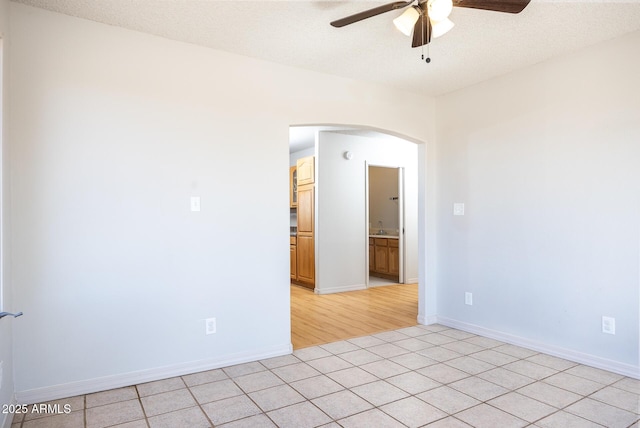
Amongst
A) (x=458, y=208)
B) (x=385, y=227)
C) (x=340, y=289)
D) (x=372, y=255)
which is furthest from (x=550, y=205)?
(x=385, y=227)

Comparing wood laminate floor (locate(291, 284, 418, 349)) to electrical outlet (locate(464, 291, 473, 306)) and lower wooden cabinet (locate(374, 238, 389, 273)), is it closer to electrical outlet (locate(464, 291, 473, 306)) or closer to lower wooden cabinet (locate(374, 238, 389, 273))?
electrical outlet (locate(464, 291, 473, 306))

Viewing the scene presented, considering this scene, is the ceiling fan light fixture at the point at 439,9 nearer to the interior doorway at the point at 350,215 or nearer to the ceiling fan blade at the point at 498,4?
the ceiling fan blade at the point at 498,4

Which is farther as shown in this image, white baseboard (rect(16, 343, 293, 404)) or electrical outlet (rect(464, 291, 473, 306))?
electrical outlet (rect(464, 291, 473, 306))

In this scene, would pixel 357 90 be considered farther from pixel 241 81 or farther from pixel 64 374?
pixel 64 374

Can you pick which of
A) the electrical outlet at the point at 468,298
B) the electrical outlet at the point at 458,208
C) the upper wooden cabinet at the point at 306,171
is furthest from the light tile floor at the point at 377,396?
the upper wooden cabinet at the point at 306,171

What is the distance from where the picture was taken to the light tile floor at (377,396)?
2.21 meters

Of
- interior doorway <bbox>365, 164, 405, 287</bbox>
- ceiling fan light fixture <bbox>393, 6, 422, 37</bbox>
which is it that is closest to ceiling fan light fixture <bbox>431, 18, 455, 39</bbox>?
ceiling fan light fixture <bbox>393, 6, 422, 37</bbox>

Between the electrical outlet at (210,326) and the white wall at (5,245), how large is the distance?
1167 mm

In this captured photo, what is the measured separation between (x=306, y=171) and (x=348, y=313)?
2.56 metres

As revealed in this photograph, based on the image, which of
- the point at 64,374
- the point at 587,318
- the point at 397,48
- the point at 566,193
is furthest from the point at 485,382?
the point at 64,374

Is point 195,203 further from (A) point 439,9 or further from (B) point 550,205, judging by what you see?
(B) point 550,205

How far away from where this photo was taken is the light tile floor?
2.21m

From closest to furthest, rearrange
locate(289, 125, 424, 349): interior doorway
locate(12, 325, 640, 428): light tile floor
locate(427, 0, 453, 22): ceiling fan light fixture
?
locate(427, 0, 453, 22): ceiling fan light fixture < locate(12, 325, 640, 428): light tile floor < locate(289, 125, 424, 349): interior doorway

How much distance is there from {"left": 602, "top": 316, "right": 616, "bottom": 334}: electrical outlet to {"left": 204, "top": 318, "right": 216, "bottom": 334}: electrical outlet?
2.96 m
